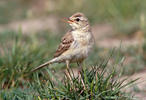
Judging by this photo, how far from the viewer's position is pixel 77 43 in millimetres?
4660

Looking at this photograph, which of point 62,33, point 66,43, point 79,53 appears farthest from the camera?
point 62,33

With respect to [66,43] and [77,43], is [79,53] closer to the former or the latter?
[77,43]

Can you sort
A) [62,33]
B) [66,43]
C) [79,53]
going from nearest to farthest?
1. [79,53]
2. [66,43]
3. [62,33]

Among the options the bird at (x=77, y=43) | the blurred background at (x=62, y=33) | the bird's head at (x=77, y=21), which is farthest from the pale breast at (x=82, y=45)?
the blurred background at (x=62, y=33)

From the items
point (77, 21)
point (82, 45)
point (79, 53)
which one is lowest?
point (79, 53)

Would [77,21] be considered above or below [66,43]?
above

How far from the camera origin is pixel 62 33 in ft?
29.6

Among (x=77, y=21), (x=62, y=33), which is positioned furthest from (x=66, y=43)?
(x=62, y=33)

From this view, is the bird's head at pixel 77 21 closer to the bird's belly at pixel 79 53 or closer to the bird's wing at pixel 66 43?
the bird's wing at pixel 66 43

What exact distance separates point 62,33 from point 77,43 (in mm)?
4385

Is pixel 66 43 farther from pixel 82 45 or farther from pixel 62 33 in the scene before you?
pixel 62 33

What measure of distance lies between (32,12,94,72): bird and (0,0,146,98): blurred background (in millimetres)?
563

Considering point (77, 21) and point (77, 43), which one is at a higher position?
point (77, 21)

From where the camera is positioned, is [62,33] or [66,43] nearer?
[66,43]
